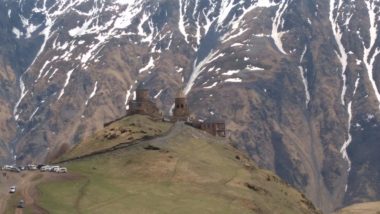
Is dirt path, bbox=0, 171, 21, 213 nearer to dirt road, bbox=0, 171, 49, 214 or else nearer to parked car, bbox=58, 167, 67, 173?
dirt road, bbox=0, 171, 49, 214

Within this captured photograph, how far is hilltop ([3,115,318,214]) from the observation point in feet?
455

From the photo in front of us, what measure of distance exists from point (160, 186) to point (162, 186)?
0.45 m

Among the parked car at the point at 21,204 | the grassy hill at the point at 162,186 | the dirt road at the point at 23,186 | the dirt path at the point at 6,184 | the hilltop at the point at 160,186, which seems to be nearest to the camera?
the parked car at the point at 21,204

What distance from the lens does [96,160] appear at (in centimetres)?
A: 18012

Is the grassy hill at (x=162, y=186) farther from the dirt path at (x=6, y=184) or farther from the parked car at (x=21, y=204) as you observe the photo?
the dirt path at (x=6, y=184)

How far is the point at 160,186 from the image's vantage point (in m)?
158

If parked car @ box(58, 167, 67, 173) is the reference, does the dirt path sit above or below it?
below

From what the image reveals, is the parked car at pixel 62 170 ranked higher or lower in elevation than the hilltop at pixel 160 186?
higher

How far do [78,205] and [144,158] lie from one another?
4375 cm

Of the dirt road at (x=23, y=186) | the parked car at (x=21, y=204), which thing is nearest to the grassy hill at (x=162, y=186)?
the dirt road at (x=23, y=186)

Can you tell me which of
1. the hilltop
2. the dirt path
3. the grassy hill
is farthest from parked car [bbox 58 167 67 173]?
the dirt path

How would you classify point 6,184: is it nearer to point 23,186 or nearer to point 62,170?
point 23,186

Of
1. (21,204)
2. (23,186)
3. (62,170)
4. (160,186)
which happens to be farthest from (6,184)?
(160,186)

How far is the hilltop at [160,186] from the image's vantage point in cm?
13875
